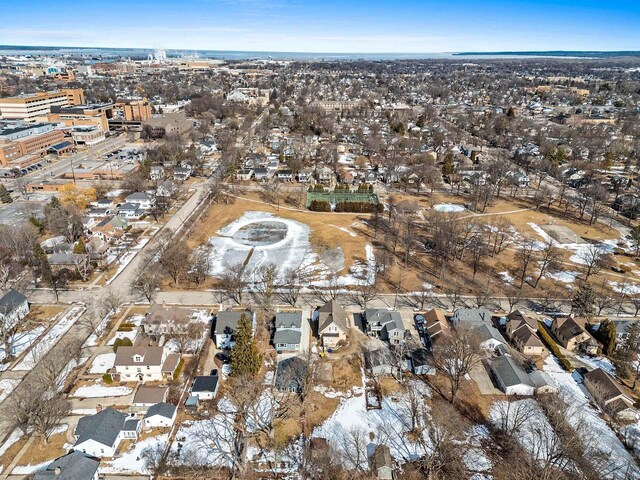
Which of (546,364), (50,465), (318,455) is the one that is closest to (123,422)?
(50,465)

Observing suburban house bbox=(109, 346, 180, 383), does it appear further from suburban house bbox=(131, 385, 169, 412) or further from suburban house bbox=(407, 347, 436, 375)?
suburban house bbox=(407, 347, 436, 375)

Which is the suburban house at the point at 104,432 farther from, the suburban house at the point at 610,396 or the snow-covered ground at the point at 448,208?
the snow-covered ground at the point at 448,208

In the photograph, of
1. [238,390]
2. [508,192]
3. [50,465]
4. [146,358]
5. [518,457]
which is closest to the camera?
[50,465]

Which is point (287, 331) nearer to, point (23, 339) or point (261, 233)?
point (23, 339)

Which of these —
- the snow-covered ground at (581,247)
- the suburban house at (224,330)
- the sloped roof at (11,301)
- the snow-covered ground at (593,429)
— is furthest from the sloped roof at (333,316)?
the snow-covered ground at (581,247)

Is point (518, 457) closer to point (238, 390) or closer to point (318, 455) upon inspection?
point (318, 455)

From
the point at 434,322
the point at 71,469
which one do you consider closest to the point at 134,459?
the point at 71,469
